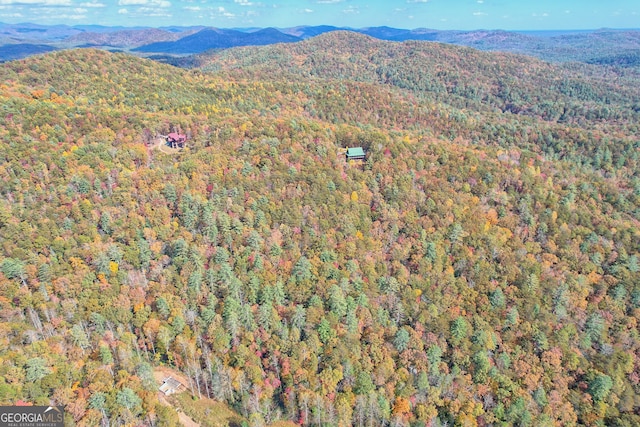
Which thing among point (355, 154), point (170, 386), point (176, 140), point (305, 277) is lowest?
point (170, 386)

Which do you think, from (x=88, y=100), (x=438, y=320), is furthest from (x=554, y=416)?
(x=88, y=100)

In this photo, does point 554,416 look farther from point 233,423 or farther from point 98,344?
point 98,344

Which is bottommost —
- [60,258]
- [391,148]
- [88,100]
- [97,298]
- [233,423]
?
[233,423]

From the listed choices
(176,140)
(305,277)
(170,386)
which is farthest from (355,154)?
(170,386)

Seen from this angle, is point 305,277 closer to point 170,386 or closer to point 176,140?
point 170,386

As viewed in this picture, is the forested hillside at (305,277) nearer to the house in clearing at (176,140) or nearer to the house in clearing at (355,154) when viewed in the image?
the house in clearing at (355,154)

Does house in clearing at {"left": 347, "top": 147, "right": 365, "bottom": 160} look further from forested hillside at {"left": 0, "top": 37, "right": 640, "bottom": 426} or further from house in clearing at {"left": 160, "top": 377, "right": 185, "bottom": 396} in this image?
house in clearing at {"left": 160, "top": 377, "right": 185, "bottom": 396}
